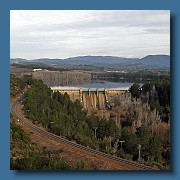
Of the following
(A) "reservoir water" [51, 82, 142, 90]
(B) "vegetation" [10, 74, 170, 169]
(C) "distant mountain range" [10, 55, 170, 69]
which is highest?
(C) "distant mountain range" [10, 55, 170, 69]

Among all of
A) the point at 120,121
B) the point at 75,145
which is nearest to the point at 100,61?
the point at 120,121

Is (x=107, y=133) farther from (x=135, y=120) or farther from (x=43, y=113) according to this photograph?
(x=43, y=113)

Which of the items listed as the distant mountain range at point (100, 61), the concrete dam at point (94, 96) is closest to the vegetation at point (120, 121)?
the concrete dam at point (94, 96)

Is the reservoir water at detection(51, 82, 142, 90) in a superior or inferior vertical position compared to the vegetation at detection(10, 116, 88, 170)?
superior

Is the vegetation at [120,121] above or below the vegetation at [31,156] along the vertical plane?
above

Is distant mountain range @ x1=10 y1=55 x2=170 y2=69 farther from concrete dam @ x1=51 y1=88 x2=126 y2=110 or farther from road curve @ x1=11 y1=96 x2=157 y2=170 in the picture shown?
road curve @ x1=11 y1=96 x2=157 y2=170

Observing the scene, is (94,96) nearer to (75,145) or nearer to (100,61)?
(100,61)

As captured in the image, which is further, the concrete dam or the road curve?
the concrete dam

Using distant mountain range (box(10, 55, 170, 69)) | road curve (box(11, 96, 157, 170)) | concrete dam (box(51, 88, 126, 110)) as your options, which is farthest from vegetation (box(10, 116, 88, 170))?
distant mountain range (box(10, 55, 170, 69))

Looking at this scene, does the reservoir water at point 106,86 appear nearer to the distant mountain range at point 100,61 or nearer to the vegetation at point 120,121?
the vegetation at point 120,121
